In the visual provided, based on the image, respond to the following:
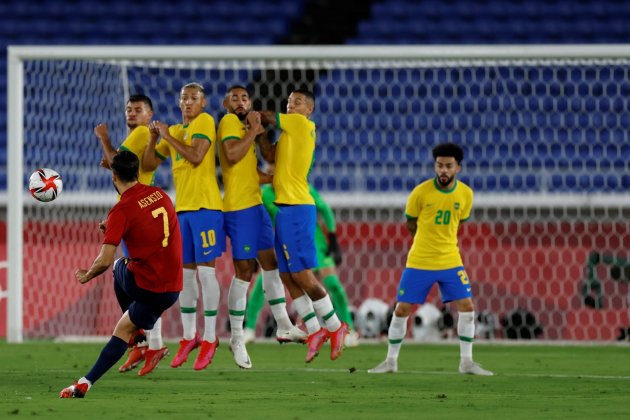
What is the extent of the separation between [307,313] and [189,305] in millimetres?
784

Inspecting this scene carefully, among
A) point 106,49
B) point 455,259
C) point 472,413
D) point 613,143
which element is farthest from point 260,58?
point 472,413

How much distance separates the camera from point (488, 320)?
12086mm

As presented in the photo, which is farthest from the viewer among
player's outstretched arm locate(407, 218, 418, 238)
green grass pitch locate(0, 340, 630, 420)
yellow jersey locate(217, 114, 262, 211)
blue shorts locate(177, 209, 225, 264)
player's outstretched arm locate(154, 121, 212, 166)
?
player's outstretched arm locate(407, 218, 418, 238)

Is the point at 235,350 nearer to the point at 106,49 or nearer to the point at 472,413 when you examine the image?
the point at 472,413

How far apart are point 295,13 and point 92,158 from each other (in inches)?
162

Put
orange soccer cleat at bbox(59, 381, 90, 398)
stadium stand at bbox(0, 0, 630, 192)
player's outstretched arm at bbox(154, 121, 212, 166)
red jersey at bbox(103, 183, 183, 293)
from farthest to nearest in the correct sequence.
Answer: stadium stand at bbox(0, 0, 630, 192) < player's outstretched arm at bbox(154, 121, 212, 166) < red jersey at bbox(103, 183, 183, 293) < orange soccer cleat at bbox(59, 381, 90, 398)

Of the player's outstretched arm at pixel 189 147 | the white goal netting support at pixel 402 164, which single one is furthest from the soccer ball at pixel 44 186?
the white goal netting support at pixel 402 164

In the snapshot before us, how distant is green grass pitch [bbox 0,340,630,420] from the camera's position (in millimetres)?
5828

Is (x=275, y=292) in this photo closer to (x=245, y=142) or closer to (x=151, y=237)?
(x=245, y=142)

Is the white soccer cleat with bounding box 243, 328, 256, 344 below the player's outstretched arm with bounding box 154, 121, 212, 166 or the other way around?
below

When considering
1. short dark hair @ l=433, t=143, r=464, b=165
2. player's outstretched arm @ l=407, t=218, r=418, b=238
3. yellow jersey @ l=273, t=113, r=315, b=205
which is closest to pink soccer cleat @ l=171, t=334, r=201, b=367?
yellow jersey @ l=273, t=113, r=315, b=205

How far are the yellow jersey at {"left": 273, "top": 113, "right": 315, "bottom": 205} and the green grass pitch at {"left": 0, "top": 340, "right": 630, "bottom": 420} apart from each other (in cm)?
117

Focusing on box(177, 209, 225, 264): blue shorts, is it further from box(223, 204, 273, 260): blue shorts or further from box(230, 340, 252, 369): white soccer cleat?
box(230, 340, 252, 369): white soccer cleat

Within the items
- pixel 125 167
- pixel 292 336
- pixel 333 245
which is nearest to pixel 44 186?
pixel 125 167
